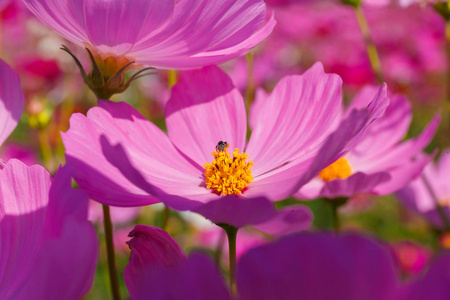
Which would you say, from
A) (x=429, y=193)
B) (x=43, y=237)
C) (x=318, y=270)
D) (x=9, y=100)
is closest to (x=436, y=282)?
(x=318, y=270)

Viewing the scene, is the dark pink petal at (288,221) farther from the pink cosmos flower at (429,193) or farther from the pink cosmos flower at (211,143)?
the pink cosmos flower at (429,193)

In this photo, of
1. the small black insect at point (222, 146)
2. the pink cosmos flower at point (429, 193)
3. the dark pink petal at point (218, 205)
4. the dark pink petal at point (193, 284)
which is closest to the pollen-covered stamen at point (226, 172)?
the small black insect at point (222, 146)

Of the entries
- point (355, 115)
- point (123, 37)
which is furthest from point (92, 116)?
point (355, 115)

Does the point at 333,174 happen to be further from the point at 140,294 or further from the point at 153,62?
the point at 140,294

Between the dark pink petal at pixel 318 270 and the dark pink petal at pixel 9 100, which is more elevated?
the dark pink petal at pixel 9 100

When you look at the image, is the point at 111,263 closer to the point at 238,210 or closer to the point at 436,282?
the point at 238,210

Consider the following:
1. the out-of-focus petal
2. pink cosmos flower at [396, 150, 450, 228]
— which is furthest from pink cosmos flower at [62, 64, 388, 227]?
pink cosmos flower at [396, 150, 450, 228]
